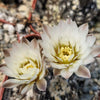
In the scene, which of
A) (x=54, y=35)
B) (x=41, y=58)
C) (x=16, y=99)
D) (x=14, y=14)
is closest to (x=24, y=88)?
(x=41, y=58)

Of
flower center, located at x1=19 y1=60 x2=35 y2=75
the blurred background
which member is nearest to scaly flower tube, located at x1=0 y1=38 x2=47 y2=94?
flower center, located at x1=19 y1=60 x2=35 y2=75

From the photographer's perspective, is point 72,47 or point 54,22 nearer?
point 72,47

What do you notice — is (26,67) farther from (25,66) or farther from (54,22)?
(54,22)

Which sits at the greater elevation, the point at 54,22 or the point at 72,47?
the point at 54,22

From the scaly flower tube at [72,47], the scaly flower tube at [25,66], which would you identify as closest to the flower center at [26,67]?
the scaly flower tube at [25,66]

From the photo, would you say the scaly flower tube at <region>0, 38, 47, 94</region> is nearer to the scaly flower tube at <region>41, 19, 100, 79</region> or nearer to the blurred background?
the scaly flower tube at <region>41, 19, 100, 79</region>

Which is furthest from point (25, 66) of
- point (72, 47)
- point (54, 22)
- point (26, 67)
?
point (54, 22)
